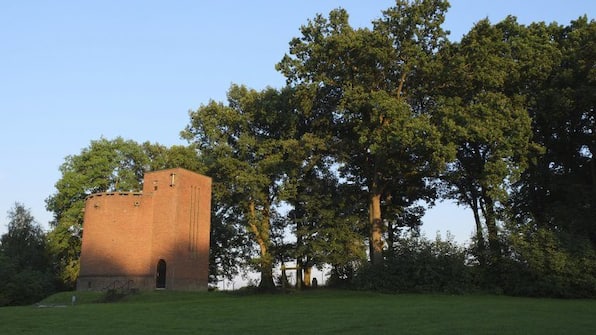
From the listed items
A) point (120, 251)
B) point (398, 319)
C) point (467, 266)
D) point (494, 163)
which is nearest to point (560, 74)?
point (494, 163)

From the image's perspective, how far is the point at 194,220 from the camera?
45.0 metres

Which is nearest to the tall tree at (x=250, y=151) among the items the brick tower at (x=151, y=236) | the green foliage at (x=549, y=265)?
the brick tower at (x=151, y=236)

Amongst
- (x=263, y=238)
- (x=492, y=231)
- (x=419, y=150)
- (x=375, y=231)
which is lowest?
(x=492, y=231)

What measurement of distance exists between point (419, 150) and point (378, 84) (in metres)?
6.03

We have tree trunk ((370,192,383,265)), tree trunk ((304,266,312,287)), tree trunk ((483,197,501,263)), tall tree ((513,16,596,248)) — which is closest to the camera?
tree trunk ((483,197,501,263))

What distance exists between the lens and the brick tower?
43.5 m

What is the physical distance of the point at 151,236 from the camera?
146 feet

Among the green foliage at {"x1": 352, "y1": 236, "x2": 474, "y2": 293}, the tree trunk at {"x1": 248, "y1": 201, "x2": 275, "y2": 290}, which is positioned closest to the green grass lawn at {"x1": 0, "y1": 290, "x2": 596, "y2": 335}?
the green foliage at {"x1": 352, "y1": 236, "x2": 474, "y2": 293}

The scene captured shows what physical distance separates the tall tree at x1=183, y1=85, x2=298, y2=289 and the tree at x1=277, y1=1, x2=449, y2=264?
202 inches

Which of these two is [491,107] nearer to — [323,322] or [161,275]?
[323,322]

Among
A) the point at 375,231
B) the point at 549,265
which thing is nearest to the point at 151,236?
the point at 375,231

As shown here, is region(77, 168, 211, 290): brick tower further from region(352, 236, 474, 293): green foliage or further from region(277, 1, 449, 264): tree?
region(352, 236, 474, 293): green foliage

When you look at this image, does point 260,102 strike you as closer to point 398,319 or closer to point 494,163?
point 494,163

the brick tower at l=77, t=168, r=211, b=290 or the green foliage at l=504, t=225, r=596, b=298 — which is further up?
the brick tower at l=77, t=168, r=211, b=290
